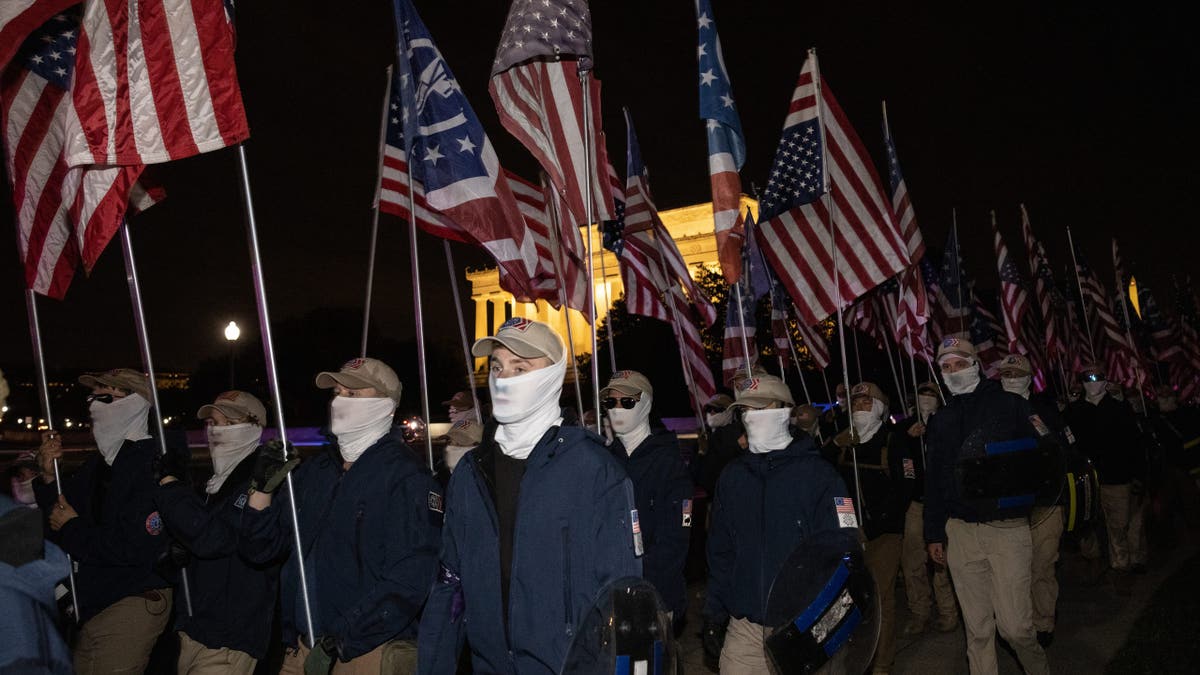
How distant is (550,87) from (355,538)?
12.0ft

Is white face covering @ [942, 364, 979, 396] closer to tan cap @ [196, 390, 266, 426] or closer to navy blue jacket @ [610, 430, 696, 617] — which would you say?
navy blue jacket @ [610, 430, 696, 617]

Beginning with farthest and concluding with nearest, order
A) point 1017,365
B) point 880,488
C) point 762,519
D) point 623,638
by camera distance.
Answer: point 1017,365, point 880,488, point 762,519, point 623,638

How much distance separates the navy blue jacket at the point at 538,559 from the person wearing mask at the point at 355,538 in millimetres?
391

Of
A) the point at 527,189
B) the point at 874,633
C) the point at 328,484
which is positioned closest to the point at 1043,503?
the point at 874,633

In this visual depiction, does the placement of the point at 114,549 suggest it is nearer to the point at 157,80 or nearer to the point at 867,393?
the point at 157,80

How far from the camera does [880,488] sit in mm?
7031

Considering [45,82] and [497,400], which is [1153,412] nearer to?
[497,400]

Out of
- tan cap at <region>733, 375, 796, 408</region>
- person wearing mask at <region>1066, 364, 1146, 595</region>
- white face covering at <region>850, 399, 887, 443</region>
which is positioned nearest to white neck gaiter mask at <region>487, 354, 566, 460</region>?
tan cap at <region>733, 375, 796, 408</region>

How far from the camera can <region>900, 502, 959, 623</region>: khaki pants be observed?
795 cm

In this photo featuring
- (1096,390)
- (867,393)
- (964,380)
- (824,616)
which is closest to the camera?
(824,616)

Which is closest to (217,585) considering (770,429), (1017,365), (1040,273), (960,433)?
(770,429)

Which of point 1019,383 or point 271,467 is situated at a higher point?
point 271,467

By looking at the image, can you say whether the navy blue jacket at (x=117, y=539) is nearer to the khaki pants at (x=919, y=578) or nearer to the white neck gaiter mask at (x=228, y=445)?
the white neck gaiter mask at (x=228, y=445)

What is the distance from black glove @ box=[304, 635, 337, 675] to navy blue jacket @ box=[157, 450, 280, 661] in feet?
2.63
